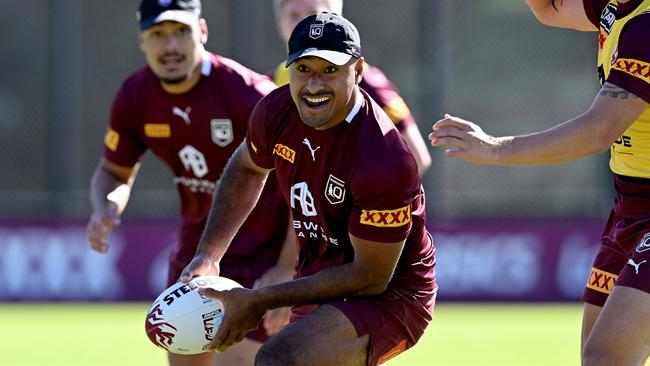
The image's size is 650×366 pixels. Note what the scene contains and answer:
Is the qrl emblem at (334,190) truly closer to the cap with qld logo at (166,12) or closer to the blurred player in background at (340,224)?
the blurred player in background at (340,224)

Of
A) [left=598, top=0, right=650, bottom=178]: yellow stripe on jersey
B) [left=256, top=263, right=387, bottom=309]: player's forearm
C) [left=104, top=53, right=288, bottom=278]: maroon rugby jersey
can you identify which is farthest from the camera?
[left=104, top=53, right=288, bottom=278]: maroon rugby jersey

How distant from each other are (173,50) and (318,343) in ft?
7.85

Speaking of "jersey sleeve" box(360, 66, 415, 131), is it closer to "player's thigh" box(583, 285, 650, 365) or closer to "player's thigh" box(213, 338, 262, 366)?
"player's thigh" box(213, 338, 262, 366)

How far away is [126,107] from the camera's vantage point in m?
7.27

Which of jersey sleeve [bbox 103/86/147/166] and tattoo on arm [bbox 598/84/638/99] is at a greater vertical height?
tattoo on arm [bbox 598/84/638/99]

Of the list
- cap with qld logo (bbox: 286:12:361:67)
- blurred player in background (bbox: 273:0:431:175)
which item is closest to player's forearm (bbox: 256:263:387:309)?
cap with qld logo (bbox: 286:12:361:67)

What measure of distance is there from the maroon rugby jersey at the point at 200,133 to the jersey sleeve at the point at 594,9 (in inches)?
74.8

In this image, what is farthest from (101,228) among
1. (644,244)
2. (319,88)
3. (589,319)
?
(644,244)

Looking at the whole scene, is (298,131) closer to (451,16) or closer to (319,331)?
(319,331)

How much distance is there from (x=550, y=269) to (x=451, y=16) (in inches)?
164

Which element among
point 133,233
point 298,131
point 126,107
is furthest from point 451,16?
point 298,131

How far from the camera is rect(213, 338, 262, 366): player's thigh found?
689 centimetres

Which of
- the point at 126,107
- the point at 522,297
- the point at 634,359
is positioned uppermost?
the point at 126,107

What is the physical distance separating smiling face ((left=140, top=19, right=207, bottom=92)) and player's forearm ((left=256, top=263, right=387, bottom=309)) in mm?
1941
